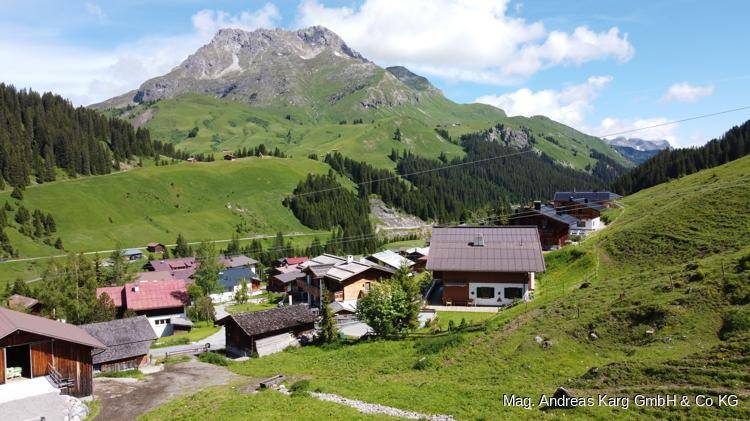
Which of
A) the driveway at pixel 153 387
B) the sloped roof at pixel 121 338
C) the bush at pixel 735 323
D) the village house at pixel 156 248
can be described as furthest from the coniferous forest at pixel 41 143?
the bush at pixel 735 323

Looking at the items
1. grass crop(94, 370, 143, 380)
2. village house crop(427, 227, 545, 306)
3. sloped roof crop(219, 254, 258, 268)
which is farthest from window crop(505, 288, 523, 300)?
sloped roof crop(219, 254, 258, 268)

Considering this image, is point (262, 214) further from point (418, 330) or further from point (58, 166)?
point (418, 330)

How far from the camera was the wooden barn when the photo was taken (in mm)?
32562

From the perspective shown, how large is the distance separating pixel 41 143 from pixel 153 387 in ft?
573

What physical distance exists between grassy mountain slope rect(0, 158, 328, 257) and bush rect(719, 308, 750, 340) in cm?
13267

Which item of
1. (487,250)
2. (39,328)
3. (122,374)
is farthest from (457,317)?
(39,328)

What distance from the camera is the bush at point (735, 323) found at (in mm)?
24456

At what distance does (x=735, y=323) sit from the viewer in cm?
2508

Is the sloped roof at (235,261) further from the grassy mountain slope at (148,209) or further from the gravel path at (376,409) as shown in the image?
the gravel path at (376,409)

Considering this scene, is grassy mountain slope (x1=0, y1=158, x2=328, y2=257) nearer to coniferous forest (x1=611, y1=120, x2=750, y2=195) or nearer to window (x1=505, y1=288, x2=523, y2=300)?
window (x1=505, y1=288, x2=523, y2=300)

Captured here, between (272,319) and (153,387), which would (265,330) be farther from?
(153,387)

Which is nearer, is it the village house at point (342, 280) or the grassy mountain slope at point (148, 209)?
the village house at point (342, 280)

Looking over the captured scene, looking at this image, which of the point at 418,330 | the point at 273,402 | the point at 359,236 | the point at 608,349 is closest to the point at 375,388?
the point at 273,402

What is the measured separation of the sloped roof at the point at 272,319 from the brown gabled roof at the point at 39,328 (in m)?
15.1
